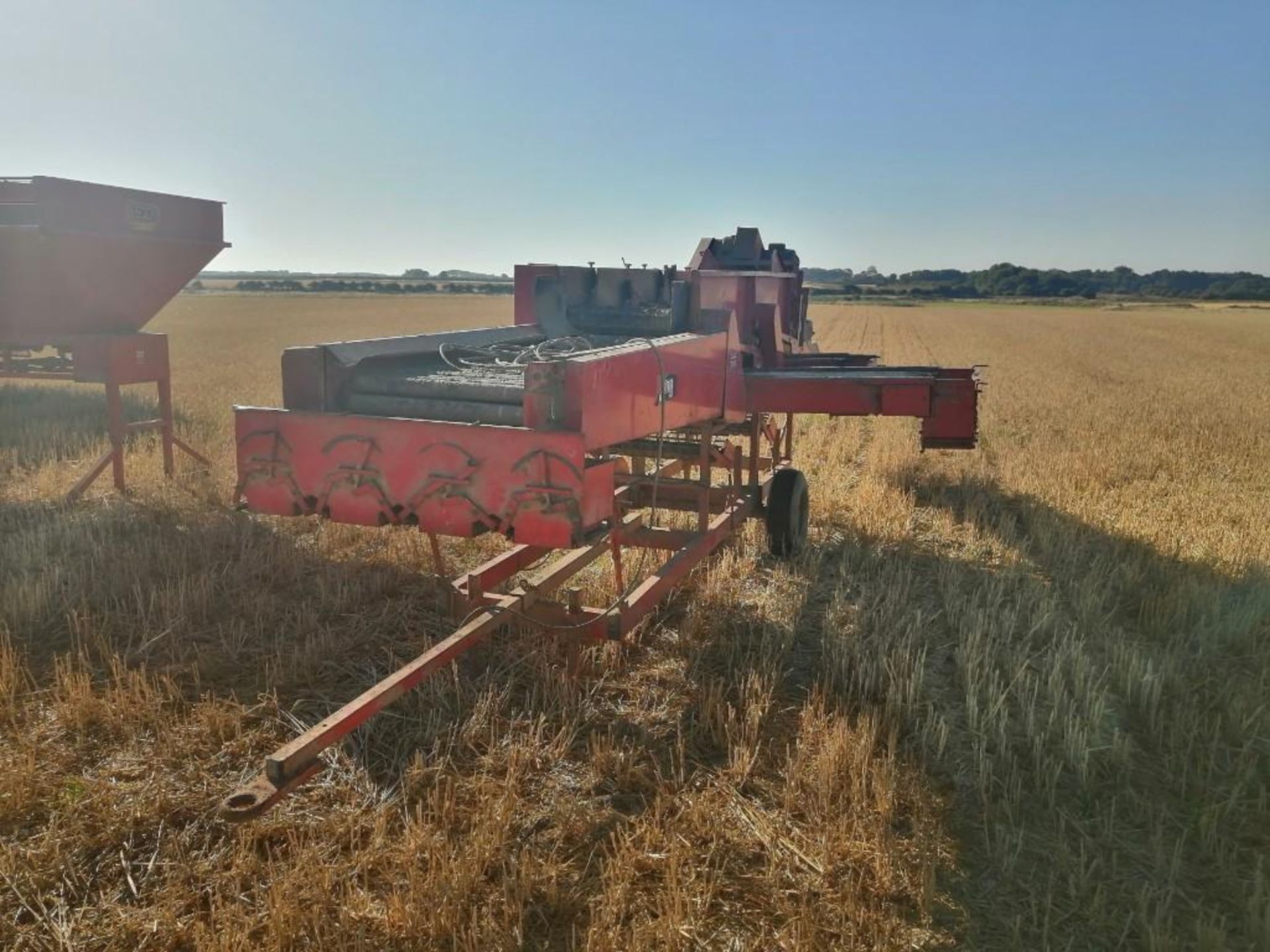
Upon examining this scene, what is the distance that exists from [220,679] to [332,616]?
808 mm

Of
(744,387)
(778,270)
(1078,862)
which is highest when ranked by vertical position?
(778,270)

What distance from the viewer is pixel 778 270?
752 cm

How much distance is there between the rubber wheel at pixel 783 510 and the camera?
6.19 meters

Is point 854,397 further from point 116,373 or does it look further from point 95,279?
point 95,279

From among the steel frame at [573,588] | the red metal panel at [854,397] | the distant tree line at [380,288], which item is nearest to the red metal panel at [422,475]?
the steel frame at [573,588]

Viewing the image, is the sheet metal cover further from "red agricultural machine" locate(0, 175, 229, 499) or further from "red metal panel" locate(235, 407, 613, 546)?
"red metal panel" locate(235, 407, 613, 546)

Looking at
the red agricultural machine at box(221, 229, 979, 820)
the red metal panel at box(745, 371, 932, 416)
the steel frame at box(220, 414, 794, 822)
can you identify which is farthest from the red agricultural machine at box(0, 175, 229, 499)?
the red metal panel at box(745, 371, 932, 416)

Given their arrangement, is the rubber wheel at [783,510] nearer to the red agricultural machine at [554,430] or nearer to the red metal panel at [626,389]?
the red agricultural machine at [554,430]

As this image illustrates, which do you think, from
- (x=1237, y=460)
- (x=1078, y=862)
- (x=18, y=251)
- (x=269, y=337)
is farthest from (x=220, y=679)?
(x=269, y=337)

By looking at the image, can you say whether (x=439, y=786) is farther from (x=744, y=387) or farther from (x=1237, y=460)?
(x=1237, y=460)

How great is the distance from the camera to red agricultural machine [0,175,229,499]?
7.83 m

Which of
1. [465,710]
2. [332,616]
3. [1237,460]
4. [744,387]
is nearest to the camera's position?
[465,710]

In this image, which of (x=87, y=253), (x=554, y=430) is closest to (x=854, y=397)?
(x=554, y=430)

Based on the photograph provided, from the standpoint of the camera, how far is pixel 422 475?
12.3ft
